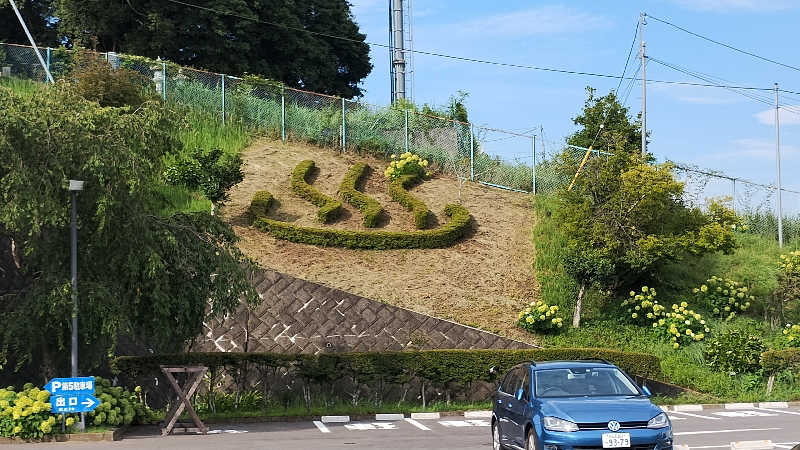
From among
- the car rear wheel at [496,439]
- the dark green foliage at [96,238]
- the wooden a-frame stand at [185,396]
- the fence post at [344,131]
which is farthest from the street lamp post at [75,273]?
the fence post at [344,131]

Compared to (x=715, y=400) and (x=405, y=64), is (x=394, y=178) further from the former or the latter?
(x=715, y=400)

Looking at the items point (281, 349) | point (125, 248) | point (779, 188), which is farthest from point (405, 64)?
point (125, 248)

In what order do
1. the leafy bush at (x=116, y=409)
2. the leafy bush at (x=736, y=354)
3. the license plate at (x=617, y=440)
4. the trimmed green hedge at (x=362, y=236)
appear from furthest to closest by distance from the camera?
the trimmed green hedge at (x=362, y=236), the leafy bush at (x=736, y=354), the leafy bush at (x=116, y=409), the license plate at (x=617, y=440)

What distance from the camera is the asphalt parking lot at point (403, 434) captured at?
54.1 ft

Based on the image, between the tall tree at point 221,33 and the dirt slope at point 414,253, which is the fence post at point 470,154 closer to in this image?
the dirt slope at point 414,253

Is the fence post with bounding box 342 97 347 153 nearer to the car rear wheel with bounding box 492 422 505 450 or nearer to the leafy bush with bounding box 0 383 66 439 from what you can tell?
the leafy bush with bounding box 0 383 66 439

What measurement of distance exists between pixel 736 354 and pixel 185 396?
51.2 feet

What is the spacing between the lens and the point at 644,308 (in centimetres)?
3033

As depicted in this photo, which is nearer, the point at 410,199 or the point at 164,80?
the point at 410,199

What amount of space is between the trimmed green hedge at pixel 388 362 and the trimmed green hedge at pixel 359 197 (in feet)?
35.9

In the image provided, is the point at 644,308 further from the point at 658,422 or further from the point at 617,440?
the point at 617,440

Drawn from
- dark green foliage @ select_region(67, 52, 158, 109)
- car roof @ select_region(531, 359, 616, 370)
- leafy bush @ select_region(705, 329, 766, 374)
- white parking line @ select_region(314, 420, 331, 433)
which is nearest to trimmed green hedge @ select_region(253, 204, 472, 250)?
dark green foliage @ select_region(67, 52, 158, 109)

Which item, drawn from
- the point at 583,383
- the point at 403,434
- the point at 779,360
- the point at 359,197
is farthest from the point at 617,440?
the point at 359,197

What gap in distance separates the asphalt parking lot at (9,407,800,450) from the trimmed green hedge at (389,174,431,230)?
12.9 meters
